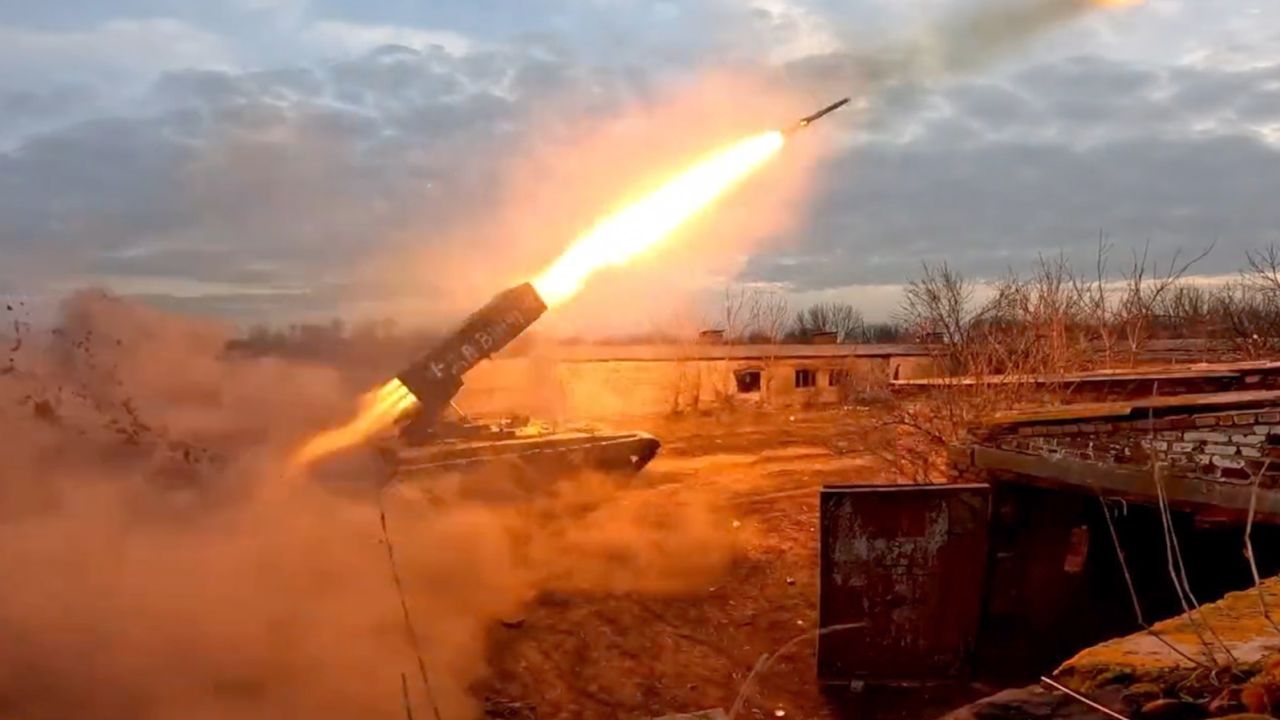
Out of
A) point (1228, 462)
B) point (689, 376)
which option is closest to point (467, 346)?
point (1228, 462)

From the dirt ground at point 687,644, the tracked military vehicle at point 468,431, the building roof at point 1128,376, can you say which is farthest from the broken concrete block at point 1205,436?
the tracked military vehicle at point 468,431

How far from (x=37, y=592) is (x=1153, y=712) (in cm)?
886

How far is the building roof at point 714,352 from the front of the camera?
31859 millimetres

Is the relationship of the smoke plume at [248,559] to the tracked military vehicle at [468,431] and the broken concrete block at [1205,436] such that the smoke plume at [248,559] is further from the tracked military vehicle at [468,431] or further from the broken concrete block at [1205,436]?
the broken concrete block at [1205,436]

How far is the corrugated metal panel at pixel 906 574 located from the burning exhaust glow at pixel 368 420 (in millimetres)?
7403

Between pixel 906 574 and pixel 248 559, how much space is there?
660 centimetres

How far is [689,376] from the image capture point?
1307 inches

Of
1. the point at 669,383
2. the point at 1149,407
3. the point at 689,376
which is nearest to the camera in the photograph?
the point at 1149,407

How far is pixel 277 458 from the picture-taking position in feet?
40.9

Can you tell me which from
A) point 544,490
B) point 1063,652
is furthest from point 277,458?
point 1063,652

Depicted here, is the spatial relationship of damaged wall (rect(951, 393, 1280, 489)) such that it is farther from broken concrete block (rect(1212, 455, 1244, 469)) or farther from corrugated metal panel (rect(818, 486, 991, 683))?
corrugated metal panel (rect(818, 486, 991, 683))

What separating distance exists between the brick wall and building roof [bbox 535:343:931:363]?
2155cm

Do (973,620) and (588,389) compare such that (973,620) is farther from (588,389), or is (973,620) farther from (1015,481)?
(588,389)

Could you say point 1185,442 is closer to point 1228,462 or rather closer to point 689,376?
point 1228,462
